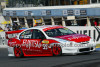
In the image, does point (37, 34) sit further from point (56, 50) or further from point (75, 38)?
point (75, 38)

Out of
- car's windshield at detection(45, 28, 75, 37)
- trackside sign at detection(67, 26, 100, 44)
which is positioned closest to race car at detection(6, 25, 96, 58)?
car's windshield at detection(45, 28, 75, 37)

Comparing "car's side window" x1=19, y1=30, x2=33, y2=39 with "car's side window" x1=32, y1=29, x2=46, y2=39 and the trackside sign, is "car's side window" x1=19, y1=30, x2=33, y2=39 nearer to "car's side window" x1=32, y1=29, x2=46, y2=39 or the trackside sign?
"car's side window" x1=32, y1=29, x2=46, y2=39

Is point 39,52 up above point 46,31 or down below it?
below

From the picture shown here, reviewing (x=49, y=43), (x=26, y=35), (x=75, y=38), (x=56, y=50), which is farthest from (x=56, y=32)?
(x=26, y=35)

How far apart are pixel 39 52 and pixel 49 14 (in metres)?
31.4

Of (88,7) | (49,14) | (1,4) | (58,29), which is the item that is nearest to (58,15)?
(49,14)

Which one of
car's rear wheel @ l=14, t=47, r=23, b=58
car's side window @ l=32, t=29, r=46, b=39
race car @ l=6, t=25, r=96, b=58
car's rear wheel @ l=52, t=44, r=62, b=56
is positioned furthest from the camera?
car's rear wheel @ l=14, t=47, r=23, b=58

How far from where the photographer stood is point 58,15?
42938mm

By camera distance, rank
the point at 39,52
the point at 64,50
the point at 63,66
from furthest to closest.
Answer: the point at 39,52
the point at 64,50
the point at 63,66

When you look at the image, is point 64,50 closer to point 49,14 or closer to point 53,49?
point 53,49

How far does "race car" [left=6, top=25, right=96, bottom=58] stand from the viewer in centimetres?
1210

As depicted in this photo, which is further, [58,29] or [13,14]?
[13,14]

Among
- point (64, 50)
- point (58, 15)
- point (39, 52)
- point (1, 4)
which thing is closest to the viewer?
point (64, 50)

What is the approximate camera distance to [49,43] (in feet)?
41.3
